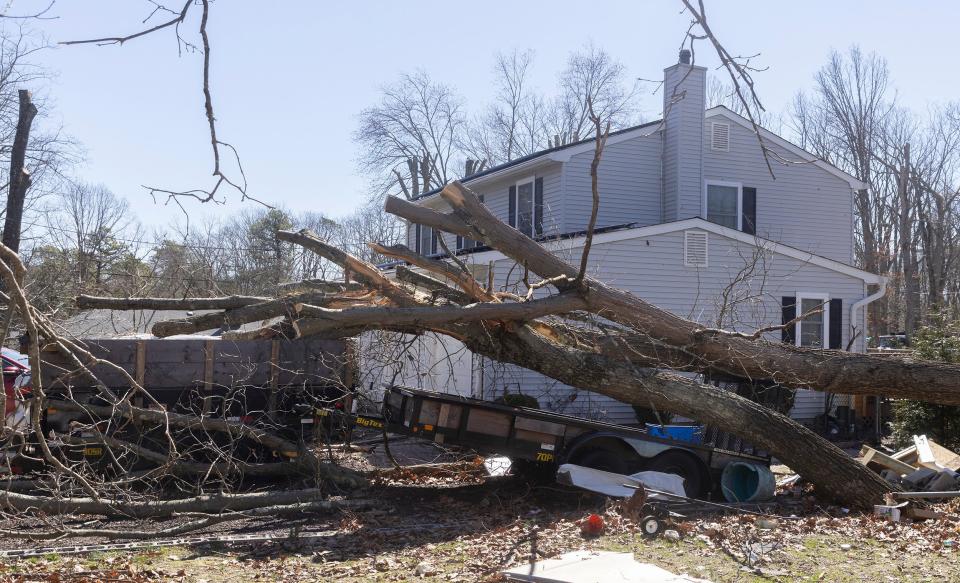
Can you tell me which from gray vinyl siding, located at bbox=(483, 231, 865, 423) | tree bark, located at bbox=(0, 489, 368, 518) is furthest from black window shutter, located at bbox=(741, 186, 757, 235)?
tree bark, located at bbox=(0, 489, 368, 518)

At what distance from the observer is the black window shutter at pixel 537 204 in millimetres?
20553

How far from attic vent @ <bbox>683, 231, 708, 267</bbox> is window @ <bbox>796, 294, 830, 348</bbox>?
8.23 ft

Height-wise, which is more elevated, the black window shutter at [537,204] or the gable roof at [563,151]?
the gable roof at [563,151]

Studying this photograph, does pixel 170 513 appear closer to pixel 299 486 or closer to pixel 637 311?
pixel 299 486

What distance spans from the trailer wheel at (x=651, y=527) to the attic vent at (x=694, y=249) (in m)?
11.2

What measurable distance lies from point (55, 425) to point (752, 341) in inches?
317

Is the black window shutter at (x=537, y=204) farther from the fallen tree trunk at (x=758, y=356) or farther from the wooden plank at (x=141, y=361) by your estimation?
the wooden plank at (x=141, y=361)

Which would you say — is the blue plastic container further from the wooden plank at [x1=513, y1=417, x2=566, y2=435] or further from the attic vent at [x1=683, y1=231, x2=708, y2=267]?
the attic vent at [x1=683, y1=231, x2=708, y2=267]

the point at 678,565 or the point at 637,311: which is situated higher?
the point at 637,311

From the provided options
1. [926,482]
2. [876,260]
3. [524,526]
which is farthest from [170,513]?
[876,260]

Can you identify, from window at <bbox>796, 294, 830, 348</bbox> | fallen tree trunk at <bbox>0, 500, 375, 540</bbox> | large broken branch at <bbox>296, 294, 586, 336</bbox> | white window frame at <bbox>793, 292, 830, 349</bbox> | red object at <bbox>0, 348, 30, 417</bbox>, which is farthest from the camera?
window at <bbox>796, 294, 830, 348</bbox>

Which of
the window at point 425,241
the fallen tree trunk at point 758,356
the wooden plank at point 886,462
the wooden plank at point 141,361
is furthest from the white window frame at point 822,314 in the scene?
the wooden plank at point 141,361

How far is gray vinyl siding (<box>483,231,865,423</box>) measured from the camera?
56.7 feet

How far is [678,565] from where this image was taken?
22.7 feet
